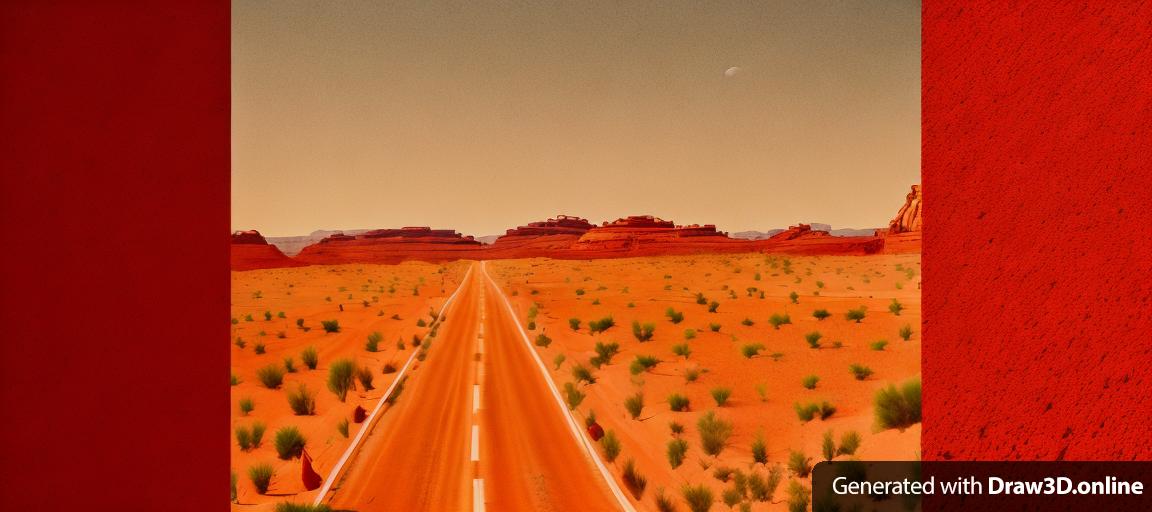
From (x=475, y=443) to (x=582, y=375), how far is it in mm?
6104

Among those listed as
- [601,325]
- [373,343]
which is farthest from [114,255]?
[601,325]

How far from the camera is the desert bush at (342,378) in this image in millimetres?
14904

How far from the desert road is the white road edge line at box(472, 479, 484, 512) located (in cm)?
1

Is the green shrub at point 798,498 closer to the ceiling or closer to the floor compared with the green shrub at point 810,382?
closer to the floor

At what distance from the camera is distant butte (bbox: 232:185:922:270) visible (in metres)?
97.2

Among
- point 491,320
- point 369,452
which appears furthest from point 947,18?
point 491,320

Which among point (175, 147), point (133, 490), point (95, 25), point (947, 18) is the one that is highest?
point (947, 18)

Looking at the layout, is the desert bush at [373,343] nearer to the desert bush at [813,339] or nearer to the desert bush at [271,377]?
the desert bush at [271,377]

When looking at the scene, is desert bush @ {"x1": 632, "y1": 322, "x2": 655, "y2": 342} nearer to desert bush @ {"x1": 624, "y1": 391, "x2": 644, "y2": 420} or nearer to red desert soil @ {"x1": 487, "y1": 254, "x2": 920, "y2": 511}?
red desert soil @ {"x1": 487, "y1": 254, "x2": 920, "y2": 511}

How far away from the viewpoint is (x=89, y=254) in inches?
81.8

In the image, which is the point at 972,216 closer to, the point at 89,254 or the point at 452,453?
the point at 89,254

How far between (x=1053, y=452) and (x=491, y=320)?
26.3 meters

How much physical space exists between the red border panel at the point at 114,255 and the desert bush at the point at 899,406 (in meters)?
9.73

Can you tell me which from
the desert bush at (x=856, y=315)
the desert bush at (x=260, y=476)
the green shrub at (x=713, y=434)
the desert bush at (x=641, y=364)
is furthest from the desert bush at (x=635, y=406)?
the desert bush at (x=856, y=315)
